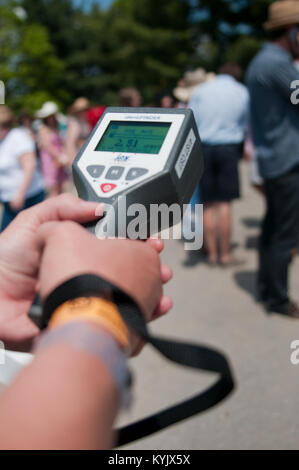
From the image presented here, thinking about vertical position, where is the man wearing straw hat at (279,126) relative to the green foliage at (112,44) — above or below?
above

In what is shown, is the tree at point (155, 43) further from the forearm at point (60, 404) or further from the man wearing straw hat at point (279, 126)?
the forearm at point (60, 404)

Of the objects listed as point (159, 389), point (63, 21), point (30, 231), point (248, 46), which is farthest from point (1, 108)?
point (63, 21)

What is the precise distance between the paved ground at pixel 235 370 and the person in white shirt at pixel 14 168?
142 cm

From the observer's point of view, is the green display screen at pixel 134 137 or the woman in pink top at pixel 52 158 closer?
the green display screen at pixel 134 137

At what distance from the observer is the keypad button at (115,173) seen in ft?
3.32

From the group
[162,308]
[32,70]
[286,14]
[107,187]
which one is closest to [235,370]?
[162,308]

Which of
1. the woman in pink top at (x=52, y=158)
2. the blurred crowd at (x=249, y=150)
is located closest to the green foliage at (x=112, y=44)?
the woman in pink top at (x=52, y=158)

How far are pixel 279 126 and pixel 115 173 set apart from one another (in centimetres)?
215

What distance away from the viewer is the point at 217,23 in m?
26.4

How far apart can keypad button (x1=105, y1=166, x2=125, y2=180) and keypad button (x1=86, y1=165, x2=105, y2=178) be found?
0.02 metres

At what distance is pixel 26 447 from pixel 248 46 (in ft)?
81.1

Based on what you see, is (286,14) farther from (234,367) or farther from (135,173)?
(135,173)

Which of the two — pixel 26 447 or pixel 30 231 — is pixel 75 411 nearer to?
pixel 26 447

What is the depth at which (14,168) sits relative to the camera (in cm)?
386
